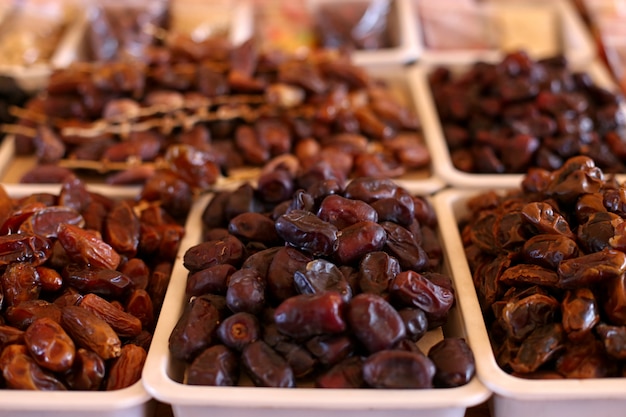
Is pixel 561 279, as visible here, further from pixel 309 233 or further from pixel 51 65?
pixel 51 65

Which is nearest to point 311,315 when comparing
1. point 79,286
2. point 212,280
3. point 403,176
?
point 212,280

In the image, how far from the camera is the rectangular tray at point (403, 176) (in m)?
1.68

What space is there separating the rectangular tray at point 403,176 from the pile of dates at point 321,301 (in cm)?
33

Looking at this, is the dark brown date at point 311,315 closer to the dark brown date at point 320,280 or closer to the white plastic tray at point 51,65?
the dark brown date at point 320,280

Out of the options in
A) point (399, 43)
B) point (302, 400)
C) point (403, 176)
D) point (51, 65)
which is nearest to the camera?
point (302, 400)

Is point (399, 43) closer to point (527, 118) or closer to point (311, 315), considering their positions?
point (527, 118)

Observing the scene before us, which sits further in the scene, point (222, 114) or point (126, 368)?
point (222, 114)

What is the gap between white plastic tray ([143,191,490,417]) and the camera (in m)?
1.06

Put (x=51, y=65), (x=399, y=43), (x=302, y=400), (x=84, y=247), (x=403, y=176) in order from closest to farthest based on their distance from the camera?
(x=302, y=400) → (x=84, y=247) → (x=403, y=176) → (x=51, y=65) → (x=399, y=43)

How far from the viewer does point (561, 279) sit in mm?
1152

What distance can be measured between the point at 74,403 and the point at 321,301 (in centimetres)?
45

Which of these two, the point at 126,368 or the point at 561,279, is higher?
the point at 561,279

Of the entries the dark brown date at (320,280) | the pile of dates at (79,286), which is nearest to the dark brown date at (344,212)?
the dark brown date at (320,280)

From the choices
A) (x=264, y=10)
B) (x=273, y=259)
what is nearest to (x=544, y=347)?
(x=273, y=259)
